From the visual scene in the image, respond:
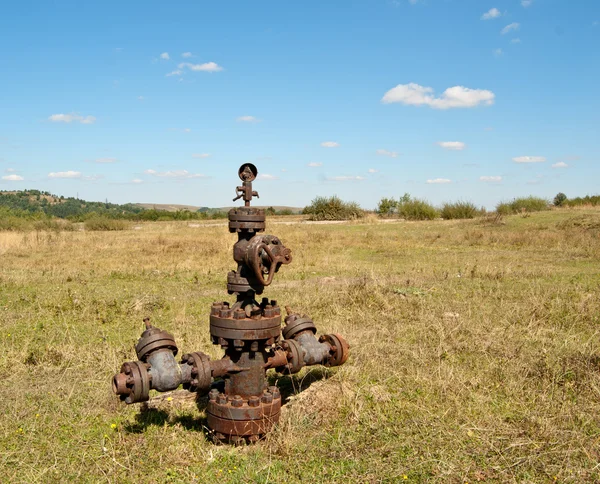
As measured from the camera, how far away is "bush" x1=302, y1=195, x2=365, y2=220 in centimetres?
3716

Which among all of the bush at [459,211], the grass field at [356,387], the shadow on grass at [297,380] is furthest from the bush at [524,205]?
the shadow on grass at [297,380]

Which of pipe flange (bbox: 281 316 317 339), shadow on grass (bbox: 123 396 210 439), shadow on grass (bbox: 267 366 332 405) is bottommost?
shadow on grass (bbox: 123 396 210 439)

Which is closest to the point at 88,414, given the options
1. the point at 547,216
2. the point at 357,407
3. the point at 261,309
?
the point at 261,309

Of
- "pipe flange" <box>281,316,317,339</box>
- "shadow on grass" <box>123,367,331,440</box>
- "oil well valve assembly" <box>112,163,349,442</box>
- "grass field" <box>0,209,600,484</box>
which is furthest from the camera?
"pipe flange" <box>281,316,317,339</box>

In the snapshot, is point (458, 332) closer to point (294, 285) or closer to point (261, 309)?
point (261, 309)

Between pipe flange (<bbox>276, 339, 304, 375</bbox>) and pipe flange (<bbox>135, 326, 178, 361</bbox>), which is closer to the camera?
pipe flange (<bbox>135, 326, 178, 361</bbox>)

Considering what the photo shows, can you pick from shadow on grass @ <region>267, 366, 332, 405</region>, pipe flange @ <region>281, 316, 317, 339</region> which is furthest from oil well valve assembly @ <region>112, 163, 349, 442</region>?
shadow on grass @ <region>267, 366, 332, 405</region>

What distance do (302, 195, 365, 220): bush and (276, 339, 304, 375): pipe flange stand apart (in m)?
32.4

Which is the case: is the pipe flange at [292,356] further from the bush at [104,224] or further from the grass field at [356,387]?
the bush at [104,224]

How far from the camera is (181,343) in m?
6.02

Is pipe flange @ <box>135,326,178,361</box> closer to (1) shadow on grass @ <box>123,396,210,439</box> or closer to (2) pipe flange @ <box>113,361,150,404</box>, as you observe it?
(2) pipe flange @ <box>113,361,150,404</box>

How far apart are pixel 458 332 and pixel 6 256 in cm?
1465

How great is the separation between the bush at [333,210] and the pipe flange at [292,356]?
32.4m

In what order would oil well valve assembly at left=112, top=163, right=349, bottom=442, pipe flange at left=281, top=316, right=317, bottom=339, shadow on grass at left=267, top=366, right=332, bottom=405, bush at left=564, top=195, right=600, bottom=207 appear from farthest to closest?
bush at left=564, top=195, right=600, bottom=207 < shadow on grass at left=267, top=366, right=332, bottom=405 < pipe flange at left=281, top=316, right=317, bottom=339 < oil well valve assembly at left=112, top=163, right=349, bottom=442
